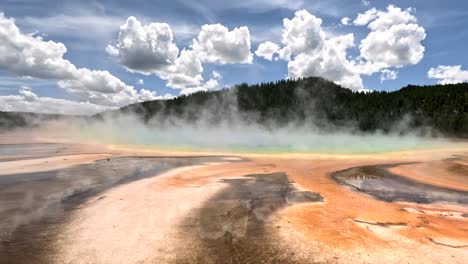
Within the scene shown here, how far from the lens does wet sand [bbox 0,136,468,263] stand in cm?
610

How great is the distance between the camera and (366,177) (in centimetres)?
1543

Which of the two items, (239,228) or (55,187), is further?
(55,187)

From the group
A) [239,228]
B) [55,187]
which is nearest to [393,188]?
[239,228]

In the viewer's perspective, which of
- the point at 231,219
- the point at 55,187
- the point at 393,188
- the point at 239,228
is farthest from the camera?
the point at 393,188

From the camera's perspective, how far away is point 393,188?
12859 mm

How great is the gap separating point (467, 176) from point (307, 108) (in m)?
104

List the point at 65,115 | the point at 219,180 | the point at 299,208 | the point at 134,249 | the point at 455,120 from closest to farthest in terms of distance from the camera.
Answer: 1. the point at 134,249
2. the point at 299,208
3. the point at 219,180
4. the point at 455,120
5. the point at 65,115

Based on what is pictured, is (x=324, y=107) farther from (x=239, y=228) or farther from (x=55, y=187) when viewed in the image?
(x=239, y=228)

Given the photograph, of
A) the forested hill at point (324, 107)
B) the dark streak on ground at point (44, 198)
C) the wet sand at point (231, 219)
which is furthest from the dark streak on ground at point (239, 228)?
the forested hill at point (324, 107)

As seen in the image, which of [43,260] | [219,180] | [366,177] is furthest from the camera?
[366,177]

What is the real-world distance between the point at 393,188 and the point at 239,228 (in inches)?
315

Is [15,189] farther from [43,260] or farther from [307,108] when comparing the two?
[307,108]

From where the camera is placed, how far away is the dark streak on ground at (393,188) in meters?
11.1

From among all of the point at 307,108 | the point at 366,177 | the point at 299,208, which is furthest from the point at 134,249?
the point at 307,108
